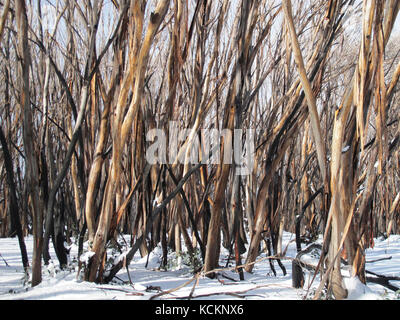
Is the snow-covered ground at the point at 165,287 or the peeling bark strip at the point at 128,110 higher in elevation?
the peeling bark strip at the point at 128,110

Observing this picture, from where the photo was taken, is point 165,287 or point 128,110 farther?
point 165,287

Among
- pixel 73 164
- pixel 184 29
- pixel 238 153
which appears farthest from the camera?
pixel 73 164

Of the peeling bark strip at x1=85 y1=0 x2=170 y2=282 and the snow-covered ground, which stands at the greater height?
the peeling bark strip at x1=85 y1=0 x2=170 y2=282

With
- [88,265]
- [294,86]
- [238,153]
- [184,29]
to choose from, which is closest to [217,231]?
[238,153]

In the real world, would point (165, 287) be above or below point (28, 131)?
below

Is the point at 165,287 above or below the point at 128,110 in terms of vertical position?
below

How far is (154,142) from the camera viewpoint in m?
1.52

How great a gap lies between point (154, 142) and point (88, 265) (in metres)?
0.59

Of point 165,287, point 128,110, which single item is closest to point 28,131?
point 128,110

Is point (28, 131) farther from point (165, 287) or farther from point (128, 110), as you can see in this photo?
point (165, 287)

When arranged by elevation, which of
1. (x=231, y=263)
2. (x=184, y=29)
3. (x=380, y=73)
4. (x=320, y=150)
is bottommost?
(x=231, y=263)

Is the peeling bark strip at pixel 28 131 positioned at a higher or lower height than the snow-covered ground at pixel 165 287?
higher

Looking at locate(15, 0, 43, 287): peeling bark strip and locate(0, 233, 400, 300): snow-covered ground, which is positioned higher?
locate(15, 0, 43, 287): peeling bark strip
